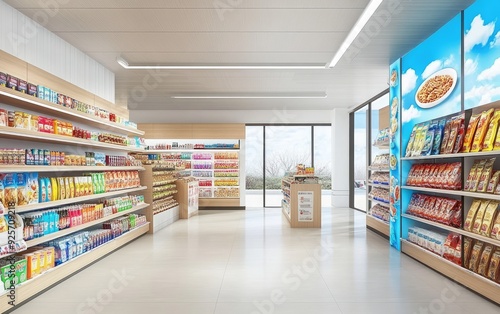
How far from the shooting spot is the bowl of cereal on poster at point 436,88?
5199mm

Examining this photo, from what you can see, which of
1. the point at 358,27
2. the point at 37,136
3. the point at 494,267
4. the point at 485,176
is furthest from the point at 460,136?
the point at 37,136

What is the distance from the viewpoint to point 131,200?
24.6 feet

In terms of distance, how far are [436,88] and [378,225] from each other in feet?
11.8

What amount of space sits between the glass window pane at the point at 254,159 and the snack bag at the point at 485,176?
993 centimetres

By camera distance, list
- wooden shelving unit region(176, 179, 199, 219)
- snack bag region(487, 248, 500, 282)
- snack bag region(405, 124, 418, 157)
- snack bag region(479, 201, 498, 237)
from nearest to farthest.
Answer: snack bag region(487, 248, 500, 282) < snack bag region(479, 201, 498, 237) < snack bag region(405, 124, 418, 157) < wooden shelving unit region(176, 179, 199, 219)

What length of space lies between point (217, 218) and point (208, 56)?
533cm

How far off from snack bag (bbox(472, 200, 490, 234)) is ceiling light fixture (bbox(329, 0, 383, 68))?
101 inches

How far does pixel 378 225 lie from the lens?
818 centimetres

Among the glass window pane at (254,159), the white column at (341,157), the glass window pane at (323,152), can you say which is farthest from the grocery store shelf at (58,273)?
the glass window pane at (323,152)

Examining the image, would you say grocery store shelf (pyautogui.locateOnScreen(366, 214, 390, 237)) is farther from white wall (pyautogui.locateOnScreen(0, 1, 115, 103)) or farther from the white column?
white wall (pyautogui.locateOnScreen(0, 1, 115, 103))

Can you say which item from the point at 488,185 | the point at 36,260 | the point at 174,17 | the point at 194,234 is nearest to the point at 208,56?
the point at 174,17

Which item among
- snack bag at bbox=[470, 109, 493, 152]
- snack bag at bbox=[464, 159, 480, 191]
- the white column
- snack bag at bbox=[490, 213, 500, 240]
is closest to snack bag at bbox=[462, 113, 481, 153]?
snack bag at bbox=[470, 109, 493, 152]

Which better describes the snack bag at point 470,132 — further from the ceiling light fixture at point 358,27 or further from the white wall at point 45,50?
the white wall at point 45,50

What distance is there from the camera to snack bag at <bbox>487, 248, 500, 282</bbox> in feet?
13.1
